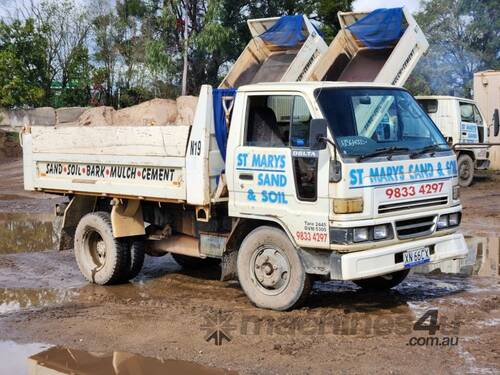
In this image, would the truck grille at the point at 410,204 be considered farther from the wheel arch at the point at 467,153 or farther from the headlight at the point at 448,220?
the wheel arch at the point at 467,153

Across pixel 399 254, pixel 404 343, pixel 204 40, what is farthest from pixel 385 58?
pixel 204 40

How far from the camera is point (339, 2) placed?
2470cm

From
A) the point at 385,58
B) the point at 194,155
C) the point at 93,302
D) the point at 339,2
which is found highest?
the point at 339,2

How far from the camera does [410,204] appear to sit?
6.68m

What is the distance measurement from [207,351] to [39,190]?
4442 millimetres

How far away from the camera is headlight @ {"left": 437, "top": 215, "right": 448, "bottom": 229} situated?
6.99 meters

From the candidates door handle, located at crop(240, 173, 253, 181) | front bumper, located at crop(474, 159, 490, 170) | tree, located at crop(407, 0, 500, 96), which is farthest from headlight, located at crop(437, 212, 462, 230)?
tree, located at crop(407, 0, 500, 96)

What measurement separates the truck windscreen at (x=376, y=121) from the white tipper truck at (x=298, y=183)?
0.04ft

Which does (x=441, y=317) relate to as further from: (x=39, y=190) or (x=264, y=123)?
(x=39, y=190)

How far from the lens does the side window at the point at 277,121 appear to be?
6.71 meters

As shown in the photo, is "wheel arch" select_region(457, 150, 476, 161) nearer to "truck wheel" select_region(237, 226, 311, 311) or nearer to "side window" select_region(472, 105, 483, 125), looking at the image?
"side window" select_region(472, 105, 483, 125)

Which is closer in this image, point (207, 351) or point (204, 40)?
point (207, 351)

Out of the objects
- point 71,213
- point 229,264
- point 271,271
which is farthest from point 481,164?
point 271,271

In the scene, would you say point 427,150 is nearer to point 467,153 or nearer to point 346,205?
point 346,205
